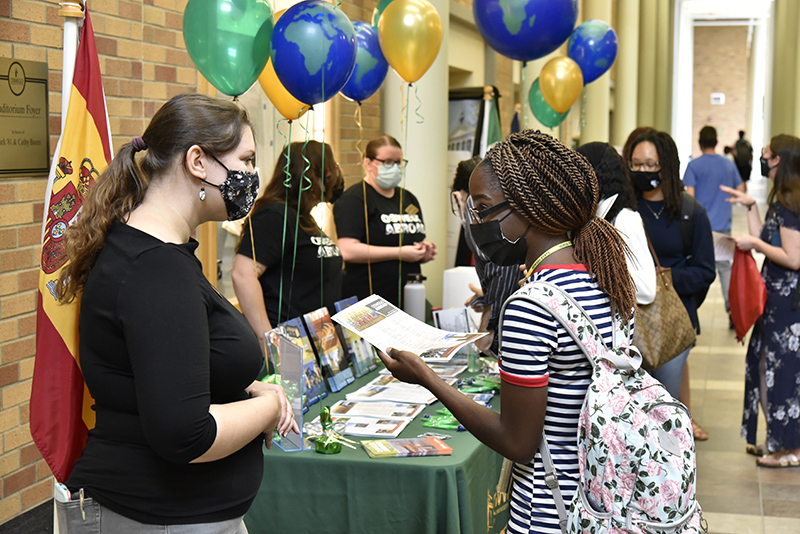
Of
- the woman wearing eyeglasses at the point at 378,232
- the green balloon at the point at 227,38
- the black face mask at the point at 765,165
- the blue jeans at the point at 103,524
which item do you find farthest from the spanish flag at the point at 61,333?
the black face mask at the point at 765,165

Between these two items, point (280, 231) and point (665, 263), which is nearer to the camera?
point (280, 231)

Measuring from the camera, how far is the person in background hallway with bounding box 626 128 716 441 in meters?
3.85

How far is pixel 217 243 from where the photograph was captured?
412 cm

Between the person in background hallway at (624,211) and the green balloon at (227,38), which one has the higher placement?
the green balloon at (227,38)

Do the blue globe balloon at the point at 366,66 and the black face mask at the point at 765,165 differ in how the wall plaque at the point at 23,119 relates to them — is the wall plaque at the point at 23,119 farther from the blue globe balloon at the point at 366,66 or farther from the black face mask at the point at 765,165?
the black face mask at the point at 765,165

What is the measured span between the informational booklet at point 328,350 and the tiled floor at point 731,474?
2.01m

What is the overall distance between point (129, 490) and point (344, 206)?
2634 mm

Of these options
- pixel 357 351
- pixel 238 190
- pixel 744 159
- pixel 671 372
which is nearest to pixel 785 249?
pixel 671 372

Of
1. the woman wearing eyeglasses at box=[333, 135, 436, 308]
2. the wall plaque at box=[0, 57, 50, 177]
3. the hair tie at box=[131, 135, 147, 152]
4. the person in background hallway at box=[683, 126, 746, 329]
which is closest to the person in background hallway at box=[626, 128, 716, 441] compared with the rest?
the woman wearing eyeglasses at box=[333, 135, 436, 308]

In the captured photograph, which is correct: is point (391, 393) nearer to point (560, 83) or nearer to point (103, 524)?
point (103, 524)

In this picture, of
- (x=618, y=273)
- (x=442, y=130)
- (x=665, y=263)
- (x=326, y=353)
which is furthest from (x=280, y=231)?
(x=442, y=130)

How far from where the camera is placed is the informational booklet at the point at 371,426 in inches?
92.7

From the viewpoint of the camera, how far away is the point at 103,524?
58.7 inches

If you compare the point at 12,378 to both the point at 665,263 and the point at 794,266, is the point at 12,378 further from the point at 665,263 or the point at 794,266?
the point at 794,266
